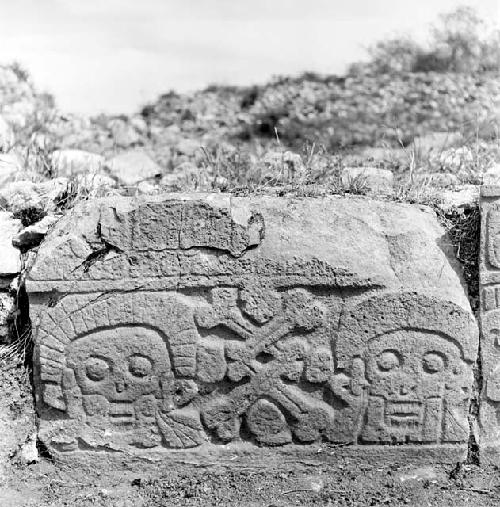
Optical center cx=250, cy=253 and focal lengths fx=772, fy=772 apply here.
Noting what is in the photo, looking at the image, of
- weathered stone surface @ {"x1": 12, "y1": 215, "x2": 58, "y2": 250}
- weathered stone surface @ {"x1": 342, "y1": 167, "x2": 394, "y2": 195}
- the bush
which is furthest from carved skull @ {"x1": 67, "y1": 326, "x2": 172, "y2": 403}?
the bush

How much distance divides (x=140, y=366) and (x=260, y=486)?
797 millimetres

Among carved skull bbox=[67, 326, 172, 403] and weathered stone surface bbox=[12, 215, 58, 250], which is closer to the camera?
carved skull bbox=[67, 326, 172, 403]

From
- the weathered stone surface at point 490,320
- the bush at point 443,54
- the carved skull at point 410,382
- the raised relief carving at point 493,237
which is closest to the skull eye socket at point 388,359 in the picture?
the carved skull at point 410,382

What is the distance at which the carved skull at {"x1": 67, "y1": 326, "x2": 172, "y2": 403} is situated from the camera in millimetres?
3600

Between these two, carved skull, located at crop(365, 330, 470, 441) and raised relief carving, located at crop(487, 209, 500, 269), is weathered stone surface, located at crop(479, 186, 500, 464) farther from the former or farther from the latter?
carved skull, located at crop(365, 330, 470, 441)

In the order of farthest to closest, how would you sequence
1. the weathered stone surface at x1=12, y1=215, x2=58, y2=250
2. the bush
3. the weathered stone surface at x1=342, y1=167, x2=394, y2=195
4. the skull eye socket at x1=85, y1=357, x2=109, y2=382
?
the bush → the weathered stone surface at x1=342, y1=167, x2=394, y2=195 → the weathered stone surface at x1=12, y1=215, x2=58, y2=250 → the skull eye socket at x1=85, y1=357, x2=109, y2=382

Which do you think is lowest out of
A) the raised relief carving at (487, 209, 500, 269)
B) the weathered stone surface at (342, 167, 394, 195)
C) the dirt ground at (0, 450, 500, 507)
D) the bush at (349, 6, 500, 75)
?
the dirt ground at (0, 450, 500, 507)

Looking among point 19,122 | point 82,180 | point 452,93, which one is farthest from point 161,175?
point 452,93

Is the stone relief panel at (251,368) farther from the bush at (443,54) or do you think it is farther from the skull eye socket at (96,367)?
the bush at (443,54)

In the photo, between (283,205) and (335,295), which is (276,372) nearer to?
(335,295)

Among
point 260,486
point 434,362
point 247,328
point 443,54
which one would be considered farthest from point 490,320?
point 443,54

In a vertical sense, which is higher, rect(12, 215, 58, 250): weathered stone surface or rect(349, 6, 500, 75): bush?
rect(349, 6, 500, 75): bush

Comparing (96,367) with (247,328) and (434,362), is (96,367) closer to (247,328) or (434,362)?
(247,328)

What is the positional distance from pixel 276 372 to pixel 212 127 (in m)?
5.61
